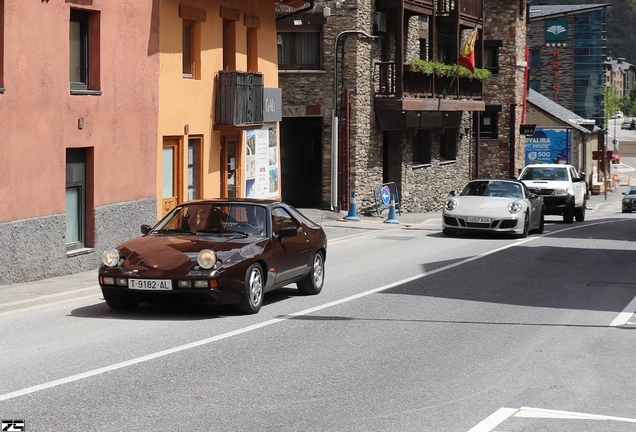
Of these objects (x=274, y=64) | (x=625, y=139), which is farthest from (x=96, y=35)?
(x=625, y=139)

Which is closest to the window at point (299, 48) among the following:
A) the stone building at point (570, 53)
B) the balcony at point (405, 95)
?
the balcony at point (405, 95)

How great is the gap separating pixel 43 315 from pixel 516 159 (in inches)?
1875

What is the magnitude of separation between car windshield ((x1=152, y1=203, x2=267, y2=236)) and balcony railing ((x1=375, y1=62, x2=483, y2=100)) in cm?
2370

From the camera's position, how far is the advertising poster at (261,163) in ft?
93.2

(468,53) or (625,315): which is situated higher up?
(468,53)

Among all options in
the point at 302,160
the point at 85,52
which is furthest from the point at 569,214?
the point at 85,52

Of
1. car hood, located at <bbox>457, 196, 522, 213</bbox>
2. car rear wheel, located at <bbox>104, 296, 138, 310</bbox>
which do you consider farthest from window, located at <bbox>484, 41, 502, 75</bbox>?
car rear wheel, located at <bbox>104, 296, 138, 310</bbox>

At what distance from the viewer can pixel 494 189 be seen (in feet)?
88.6

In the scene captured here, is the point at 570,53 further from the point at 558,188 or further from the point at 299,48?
the point at 558,188

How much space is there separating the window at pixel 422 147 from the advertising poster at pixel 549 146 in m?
34.8

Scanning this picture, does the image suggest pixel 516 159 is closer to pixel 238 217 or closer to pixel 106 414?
pixel 238 217

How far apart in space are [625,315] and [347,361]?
494cm

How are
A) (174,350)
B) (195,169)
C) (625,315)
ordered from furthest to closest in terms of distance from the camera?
1. (195,169)
2. (625,315)
3. (174,350)

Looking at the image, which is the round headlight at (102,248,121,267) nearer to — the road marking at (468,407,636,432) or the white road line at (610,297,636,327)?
the white road line at (610,297,636,327)
